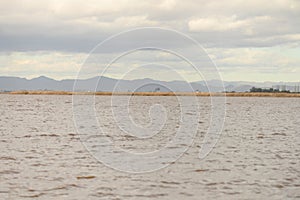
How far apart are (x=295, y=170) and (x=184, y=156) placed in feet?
21.3

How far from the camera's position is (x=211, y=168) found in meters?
24.1

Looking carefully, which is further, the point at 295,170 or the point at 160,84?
the point at 160,84

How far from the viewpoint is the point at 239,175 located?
2233 cm

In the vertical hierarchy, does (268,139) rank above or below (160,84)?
below

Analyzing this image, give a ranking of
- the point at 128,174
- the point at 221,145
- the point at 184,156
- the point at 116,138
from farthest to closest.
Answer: the point at 116,138 < the point at 221,145 < the point at 184,156 < the point at 128,174

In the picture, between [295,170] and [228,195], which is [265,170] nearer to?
[295,170]

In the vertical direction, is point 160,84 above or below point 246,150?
above

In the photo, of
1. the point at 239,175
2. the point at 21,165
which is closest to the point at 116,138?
the point at 21,165

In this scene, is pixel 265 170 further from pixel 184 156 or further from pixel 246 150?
pixel 246 150

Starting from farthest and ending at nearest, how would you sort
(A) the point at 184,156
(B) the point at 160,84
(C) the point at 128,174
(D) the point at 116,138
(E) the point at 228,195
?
(D) the point at 116,138, (B) the point at 160,84, (A) the point at 184,156, (C) the point at 128,174, (E) the point at 228,195

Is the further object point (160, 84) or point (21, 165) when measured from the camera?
point (160, 84)

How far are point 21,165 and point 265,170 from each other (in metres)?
12.1

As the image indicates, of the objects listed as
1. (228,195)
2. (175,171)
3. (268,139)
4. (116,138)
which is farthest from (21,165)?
(268,139)

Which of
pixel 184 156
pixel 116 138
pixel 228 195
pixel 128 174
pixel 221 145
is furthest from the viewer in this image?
pixel 116 138
